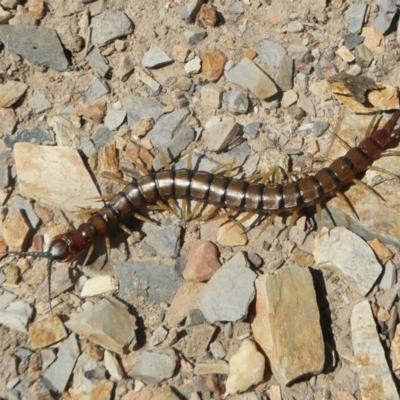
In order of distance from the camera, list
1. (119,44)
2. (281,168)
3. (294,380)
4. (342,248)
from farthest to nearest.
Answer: (119,44), (281,168), (342,248), (294,380)

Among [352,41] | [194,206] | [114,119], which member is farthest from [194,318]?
[352,41]

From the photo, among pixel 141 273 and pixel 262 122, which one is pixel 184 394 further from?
pixel 262 122

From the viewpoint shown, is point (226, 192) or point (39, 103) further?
point (39, 103)

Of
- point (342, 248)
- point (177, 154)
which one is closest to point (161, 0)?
point (177, 154)

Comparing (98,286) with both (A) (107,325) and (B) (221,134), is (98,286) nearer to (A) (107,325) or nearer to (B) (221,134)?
(A) (107,325)

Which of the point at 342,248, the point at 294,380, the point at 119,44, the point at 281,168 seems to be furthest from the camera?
the point at 119,44

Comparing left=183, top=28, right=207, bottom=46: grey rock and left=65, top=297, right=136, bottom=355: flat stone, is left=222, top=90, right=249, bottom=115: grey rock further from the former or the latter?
left=65, top=297, right=136, bottom=355: flat stone
